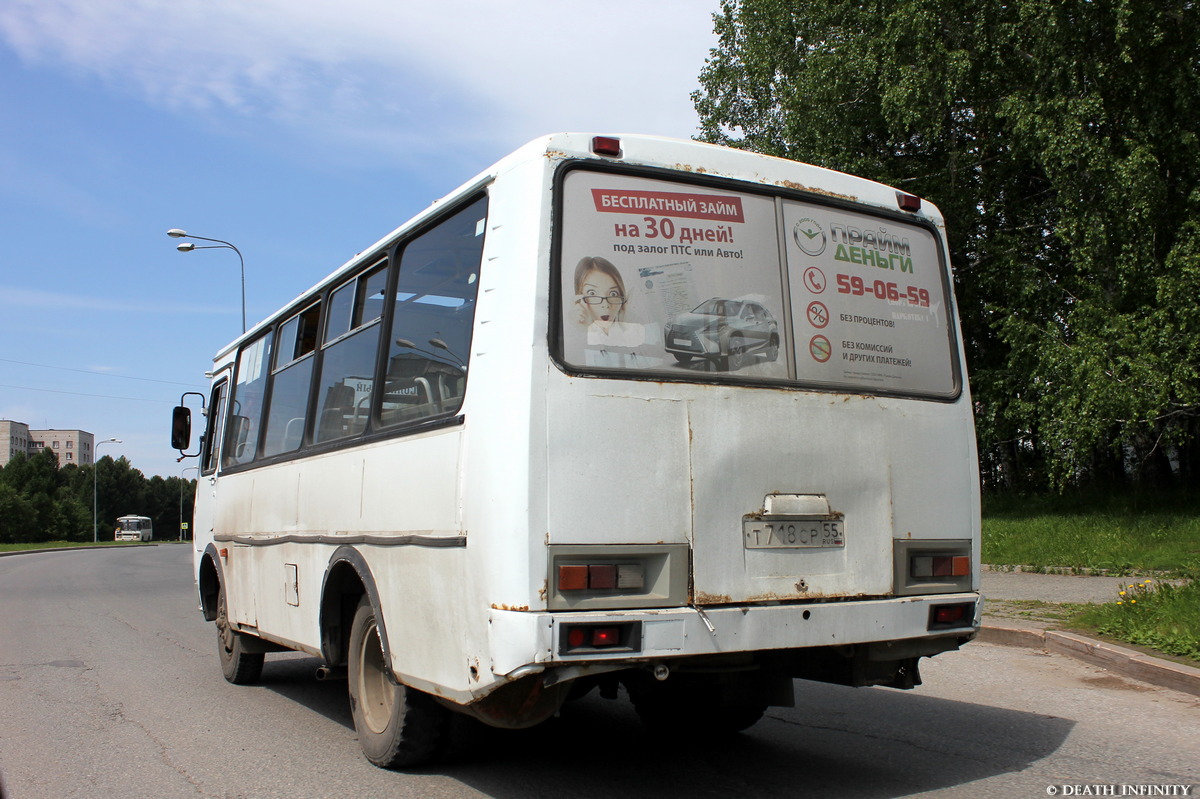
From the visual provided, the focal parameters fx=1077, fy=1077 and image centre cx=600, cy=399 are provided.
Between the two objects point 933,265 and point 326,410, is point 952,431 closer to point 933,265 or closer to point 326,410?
point 933,265

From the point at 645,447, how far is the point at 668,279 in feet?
2.43

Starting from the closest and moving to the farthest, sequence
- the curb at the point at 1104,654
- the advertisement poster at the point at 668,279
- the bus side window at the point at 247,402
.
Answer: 1. the advertisement poster at the point at 668,279
2. the curb at the point at 1104,654
3. the bus side window at the point at 247,402

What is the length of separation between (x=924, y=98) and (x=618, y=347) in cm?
1796

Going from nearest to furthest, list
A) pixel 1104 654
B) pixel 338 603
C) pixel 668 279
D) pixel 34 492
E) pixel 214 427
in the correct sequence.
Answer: pixel 668 279 < pixel 338 603 < pixel 1104 654 < pixel 214 427 < pixel 34 492

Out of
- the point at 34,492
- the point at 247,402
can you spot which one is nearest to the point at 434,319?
the point at 247,402

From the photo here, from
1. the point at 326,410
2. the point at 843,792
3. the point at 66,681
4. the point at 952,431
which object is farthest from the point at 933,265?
the point at 66,681

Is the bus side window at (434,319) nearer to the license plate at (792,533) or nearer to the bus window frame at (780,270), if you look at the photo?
the bus window frame at (780,270)

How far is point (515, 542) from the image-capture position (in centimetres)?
399

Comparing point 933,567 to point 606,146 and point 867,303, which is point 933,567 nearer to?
point 867,303

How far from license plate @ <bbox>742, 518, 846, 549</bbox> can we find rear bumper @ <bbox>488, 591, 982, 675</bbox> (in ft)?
0.84

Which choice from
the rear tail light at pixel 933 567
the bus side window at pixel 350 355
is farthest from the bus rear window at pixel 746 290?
the bus side window at pixel 350 355

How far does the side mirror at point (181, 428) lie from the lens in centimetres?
991

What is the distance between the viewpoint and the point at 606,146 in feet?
14.9

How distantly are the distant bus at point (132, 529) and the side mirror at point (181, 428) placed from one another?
3916 inches
